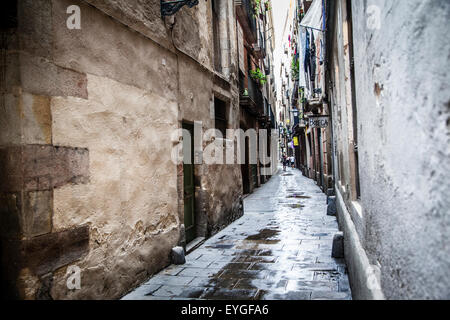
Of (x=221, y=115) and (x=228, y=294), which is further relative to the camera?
(x=221, y=115)

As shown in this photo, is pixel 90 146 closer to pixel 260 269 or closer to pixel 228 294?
pixel 228 294

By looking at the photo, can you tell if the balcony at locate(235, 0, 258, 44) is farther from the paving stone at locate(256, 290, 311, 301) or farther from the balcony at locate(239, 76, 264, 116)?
the paving stone at locate(256, 290, 311, 301)

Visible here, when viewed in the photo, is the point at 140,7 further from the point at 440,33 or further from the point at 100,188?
the point at 440,33

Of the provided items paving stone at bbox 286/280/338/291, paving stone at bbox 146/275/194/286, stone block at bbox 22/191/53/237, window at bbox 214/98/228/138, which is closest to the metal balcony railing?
window at bbox 214/98/228/138

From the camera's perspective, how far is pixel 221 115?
8.26 metres

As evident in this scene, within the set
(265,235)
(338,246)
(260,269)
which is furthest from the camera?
(265,235)

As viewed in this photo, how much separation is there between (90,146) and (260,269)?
269 centimetres

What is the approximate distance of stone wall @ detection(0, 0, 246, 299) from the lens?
2.64 meters

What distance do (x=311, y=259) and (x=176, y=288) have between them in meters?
2.04

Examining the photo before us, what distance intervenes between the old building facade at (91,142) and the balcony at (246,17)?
6.38 m

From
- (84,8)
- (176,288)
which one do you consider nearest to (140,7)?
(84,8)

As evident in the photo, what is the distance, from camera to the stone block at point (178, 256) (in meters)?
4.84

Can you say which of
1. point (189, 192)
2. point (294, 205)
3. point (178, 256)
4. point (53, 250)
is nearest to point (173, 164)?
point (189, 192)

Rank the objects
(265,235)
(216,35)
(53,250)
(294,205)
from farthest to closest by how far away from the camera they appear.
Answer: (294,205)
(216,35)
(265,235)
(53,250)
